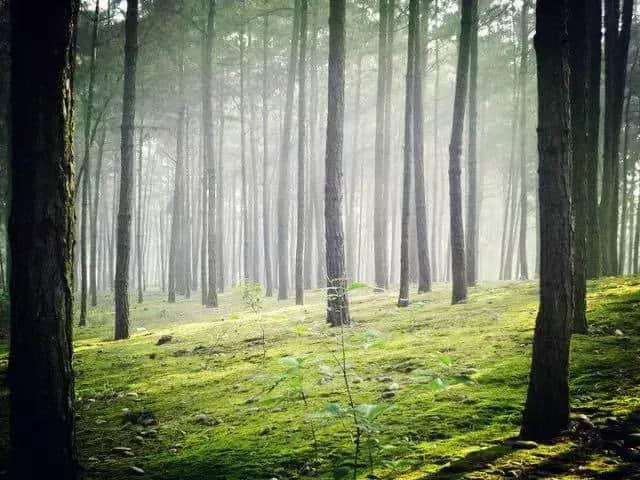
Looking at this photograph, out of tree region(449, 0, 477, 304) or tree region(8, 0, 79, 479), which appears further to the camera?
tree region(449, 0, 477, 304)

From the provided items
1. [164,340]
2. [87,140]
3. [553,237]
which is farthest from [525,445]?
[87,140]

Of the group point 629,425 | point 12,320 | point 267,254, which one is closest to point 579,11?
point 629,425

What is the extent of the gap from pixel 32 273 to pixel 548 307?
12.4 feet

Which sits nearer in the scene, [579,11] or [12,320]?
[12,320]

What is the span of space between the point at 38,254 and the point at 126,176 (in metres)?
8.08

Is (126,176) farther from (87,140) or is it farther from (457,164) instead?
(457,164)

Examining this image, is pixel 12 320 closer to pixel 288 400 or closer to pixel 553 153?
pixel 288 400

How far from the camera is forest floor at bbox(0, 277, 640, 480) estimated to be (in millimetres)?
2826

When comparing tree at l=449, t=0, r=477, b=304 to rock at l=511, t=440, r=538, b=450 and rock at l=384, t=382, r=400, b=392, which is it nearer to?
rock at l=384, t=382, r=400, b=392

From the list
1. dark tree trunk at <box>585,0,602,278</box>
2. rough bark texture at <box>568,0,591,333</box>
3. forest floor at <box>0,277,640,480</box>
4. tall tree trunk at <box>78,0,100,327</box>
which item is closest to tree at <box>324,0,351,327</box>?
forest floor at <box>0,277,640,480</box>

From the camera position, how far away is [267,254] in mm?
21172

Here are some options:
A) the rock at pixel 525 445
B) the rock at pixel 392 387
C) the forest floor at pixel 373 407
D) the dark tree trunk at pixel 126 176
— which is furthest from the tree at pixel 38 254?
the dark tree trunk at pixel 126 176

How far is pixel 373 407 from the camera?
2.54 meters

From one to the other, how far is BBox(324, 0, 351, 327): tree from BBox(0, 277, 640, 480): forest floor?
1134 mm
